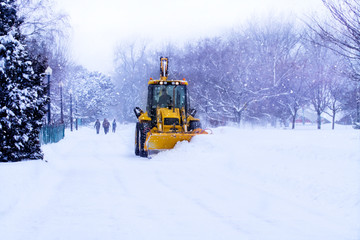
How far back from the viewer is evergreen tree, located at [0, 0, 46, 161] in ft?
38.2

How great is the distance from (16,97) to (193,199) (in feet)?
21.7

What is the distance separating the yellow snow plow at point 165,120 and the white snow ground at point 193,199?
3050mm

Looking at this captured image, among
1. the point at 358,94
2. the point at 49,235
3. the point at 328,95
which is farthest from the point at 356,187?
the point at 328,95

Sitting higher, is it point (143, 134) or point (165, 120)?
point (165, 120)

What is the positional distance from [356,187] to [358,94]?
28.4 m

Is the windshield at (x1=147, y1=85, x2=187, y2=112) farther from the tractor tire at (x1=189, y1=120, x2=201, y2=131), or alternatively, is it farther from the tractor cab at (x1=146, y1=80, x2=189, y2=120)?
the tractor tire at (x1=189, y1=120, x2=201, y2=131)

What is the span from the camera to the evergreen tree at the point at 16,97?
11.6 metres

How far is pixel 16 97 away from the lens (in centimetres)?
1170

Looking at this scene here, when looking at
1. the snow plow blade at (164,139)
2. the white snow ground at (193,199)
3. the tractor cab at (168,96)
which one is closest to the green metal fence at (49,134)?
the tractor cab at (168,96)

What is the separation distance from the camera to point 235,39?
53875mm

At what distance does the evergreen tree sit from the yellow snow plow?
4.51 meters

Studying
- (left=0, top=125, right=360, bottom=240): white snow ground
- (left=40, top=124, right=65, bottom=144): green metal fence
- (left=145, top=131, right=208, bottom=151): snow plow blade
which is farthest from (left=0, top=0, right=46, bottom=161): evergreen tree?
(left=40, top=124, right=65, bottom=144): green metal fence

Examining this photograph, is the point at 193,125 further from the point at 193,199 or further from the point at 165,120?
the point at 193,199

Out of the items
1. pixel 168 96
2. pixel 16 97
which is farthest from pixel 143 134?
pixel 16 97
